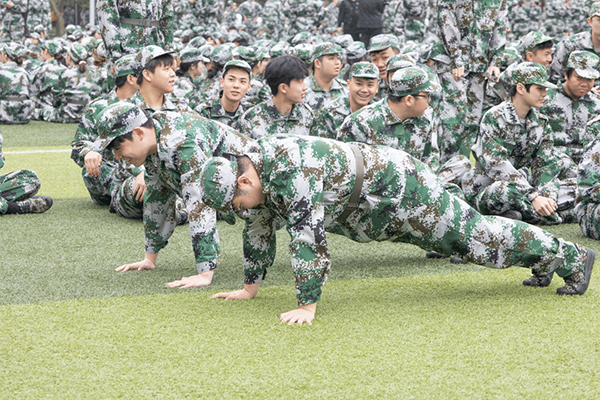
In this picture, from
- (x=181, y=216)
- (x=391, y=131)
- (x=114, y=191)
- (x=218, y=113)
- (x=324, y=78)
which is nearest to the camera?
(x=391, y=131)

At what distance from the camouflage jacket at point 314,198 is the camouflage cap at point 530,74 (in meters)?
2.24

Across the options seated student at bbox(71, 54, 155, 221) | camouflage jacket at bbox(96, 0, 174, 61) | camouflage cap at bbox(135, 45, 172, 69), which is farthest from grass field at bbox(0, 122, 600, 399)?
camouflage jacket at bbox(96, 0, 174, 61)

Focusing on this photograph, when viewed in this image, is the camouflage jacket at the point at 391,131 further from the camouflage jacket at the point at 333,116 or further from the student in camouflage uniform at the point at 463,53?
the student in camouflage uniform at the point at 463,53

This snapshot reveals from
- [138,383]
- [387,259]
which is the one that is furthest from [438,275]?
[138,383]

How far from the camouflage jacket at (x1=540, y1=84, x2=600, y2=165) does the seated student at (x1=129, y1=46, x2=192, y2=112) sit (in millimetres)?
3301

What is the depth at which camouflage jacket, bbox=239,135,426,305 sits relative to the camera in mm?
3225

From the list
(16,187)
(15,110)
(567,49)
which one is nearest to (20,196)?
(16,187)

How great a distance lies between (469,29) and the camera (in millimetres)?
7500

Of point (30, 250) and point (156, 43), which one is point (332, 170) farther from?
point (156, 43)

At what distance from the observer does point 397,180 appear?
11.3 ft

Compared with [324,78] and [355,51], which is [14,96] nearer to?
[355,51]

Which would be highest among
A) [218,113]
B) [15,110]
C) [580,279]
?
[218,113]

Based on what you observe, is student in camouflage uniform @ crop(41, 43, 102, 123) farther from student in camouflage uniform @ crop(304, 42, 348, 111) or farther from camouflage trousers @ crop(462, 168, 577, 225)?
camouflage trousers @ crop(462, 168, 577, 225)

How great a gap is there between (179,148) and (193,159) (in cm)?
9
